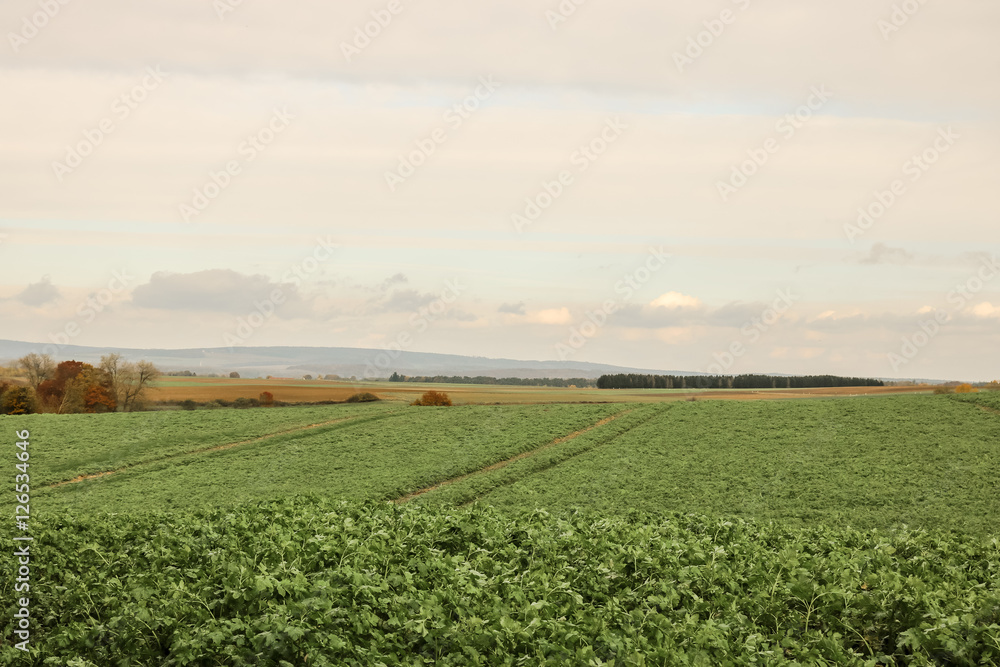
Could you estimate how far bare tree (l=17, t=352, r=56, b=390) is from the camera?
58156 mm

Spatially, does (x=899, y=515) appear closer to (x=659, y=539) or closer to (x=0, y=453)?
(x=659, y=539)

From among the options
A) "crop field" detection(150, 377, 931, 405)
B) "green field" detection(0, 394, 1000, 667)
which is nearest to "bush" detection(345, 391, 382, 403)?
"crop field" detection(150, 377, 931, 405)

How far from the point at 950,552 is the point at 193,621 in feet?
40.4

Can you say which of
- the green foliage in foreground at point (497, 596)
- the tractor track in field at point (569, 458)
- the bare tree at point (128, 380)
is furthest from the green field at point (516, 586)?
the bare tree at point (128, 380)

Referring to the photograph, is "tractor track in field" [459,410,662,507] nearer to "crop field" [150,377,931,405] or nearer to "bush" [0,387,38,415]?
"crop field" [150,377,931,405]

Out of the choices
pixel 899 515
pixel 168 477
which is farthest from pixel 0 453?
pixel 899 515

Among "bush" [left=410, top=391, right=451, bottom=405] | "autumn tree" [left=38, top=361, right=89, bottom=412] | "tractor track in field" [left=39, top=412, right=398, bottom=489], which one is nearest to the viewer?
"tractor track in field" [left=39, top=412, right=398, bottom=489]

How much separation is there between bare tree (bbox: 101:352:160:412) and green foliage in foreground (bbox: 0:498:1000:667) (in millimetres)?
49475

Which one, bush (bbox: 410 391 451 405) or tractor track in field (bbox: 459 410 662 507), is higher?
bush (bbox: 410 391 451 405)

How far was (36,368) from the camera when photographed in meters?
58.6

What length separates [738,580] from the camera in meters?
9.66

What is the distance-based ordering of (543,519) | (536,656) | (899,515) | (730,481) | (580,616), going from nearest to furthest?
1. (536,656)
2. (580,616)
3. (543,519)
4. (899,515)
5. (730,481)

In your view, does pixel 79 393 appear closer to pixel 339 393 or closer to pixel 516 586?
pixel 339 393

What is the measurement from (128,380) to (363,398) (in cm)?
1996
